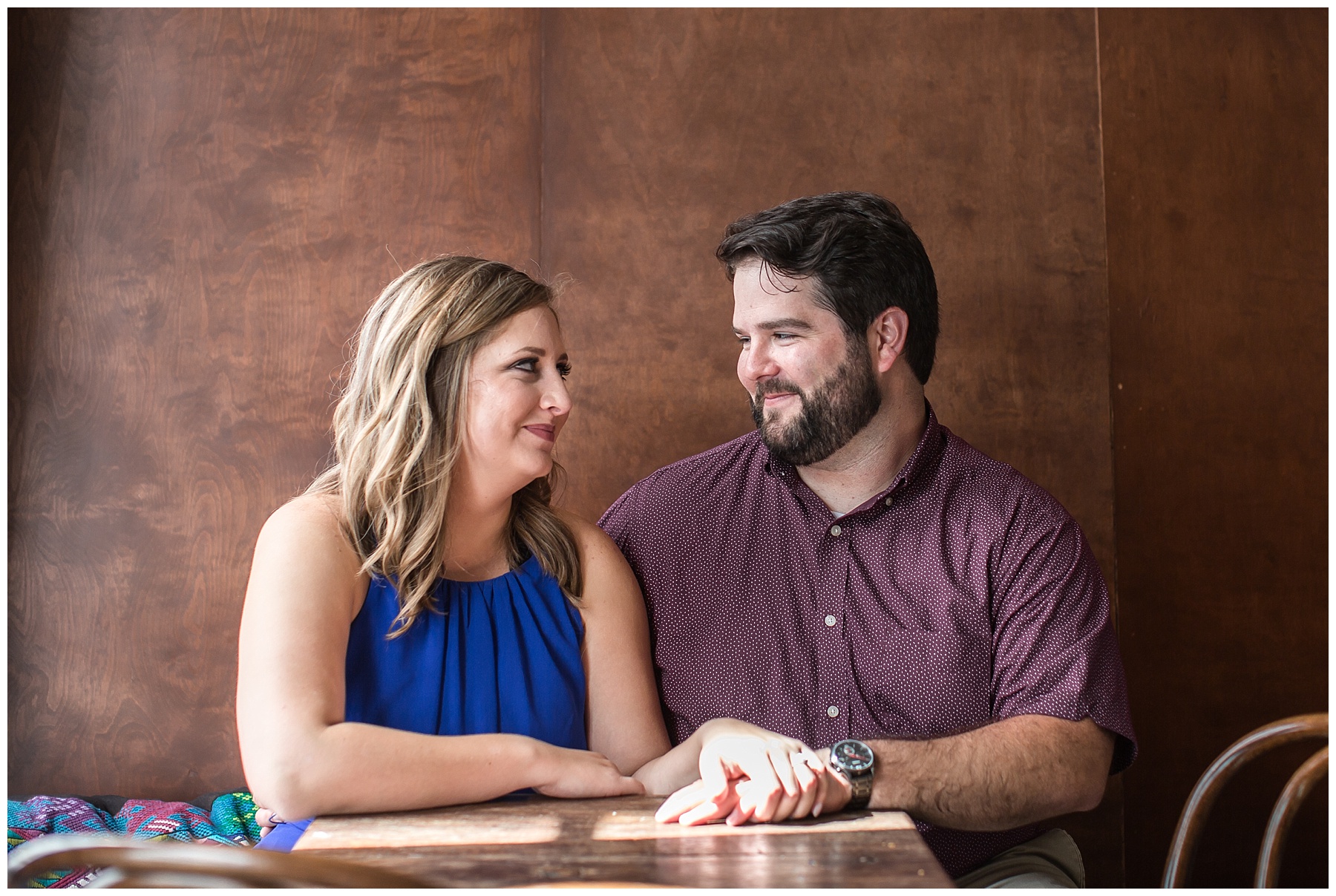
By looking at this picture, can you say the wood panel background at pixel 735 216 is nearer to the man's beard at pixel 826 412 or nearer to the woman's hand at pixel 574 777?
the man's beard at pixel 826 412

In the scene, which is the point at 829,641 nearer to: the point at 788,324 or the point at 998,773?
the point at 998,773

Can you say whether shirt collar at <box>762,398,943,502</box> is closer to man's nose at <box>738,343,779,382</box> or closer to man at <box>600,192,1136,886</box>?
man at <box>600,192,1136,886</box>

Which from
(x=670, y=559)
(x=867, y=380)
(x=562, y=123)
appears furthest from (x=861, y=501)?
(x=562, y=123)

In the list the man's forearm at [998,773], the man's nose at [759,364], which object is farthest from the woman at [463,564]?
the man's nose at [759,364]

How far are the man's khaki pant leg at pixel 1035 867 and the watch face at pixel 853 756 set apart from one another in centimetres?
51

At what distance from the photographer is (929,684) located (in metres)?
1.93

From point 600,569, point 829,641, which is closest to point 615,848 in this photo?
point 600,569

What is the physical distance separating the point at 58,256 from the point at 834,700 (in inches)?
83.3

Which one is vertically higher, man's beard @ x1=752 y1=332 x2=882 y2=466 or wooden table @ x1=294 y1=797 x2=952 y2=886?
man's beard @ x1=752 y1=332 x2=882 y2=466

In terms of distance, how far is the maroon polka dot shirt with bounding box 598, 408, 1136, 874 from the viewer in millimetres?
1892

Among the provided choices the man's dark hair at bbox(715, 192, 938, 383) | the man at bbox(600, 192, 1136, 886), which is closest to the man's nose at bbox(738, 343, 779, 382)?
the man at bbox(600, 192, 1136, 886)

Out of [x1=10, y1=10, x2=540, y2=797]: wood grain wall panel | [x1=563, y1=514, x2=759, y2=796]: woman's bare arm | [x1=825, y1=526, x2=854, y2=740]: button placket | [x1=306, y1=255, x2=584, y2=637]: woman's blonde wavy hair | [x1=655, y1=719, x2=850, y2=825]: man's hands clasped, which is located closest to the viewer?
[x1=655, y1=719, x2=850, y2=825]: man's hands clasped

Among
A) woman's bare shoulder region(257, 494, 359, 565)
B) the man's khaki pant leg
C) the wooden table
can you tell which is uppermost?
woman's bare shoulder region(257, 494, 359, 565)

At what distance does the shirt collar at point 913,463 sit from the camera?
6.72ft
